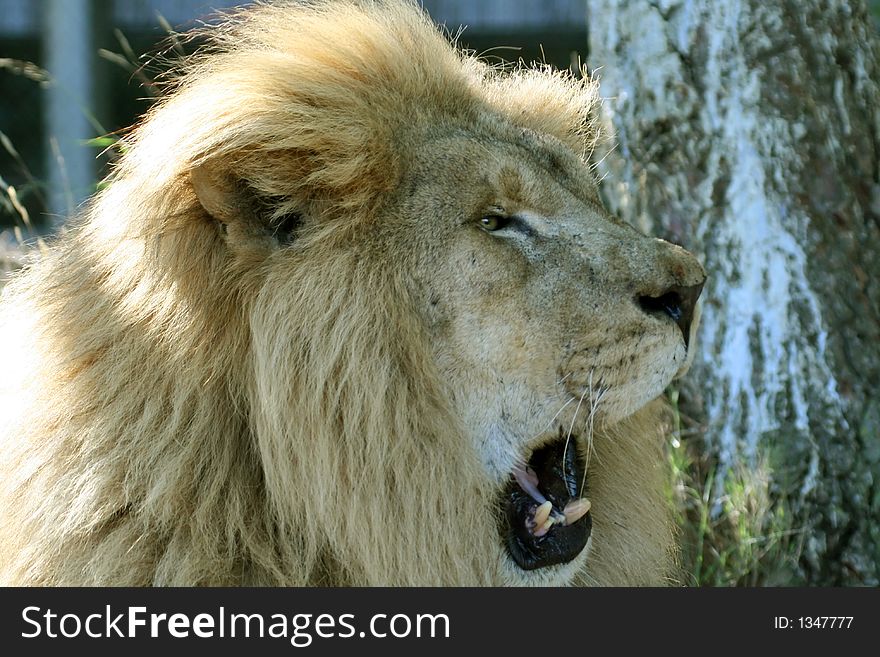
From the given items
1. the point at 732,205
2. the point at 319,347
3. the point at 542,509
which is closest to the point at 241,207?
the point at 319,347

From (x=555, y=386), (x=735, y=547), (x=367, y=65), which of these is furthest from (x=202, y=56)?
(x=735, y=547)

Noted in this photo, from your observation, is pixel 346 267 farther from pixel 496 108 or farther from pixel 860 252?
pixel 860 252

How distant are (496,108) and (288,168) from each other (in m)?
0.69

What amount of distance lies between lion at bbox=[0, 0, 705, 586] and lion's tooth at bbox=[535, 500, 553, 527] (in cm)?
1

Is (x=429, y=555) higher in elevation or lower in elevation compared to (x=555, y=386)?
lower

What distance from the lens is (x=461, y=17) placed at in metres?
8.33

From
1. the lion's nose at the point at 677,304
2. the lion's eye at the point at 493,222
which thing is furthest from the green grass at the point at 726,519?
the lion's eye at the point at 493,222

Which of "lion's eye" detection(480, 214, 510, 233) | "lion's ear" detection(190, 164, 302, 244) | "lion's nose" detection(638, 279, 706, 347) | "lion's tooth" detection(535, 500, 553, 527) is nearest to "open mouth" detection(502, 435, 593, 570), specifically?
"lion's tooth" detection(535, 500, 553, 527)

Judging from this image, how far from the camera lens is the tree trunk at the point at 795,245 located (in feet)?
11.3

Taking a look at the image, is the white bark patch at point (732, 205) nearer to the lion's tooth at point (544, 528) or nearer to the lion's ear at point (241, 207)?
the lion's tooth at point (544, 528)

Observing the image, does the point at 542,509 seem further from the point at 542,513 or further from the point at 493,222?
the point at 493,222

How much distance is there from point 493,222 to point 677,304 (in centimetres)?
42

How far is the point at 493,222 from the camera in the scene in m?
2.43

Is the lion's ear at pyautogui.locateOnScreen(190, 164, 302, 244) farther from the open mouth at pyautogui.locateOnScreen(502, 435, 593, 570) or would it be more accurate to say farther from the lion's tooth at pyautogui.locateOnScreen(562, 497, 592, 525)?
the lion's tooth at pyautogui.locateOnScreen(562, 497, 592, 525)
